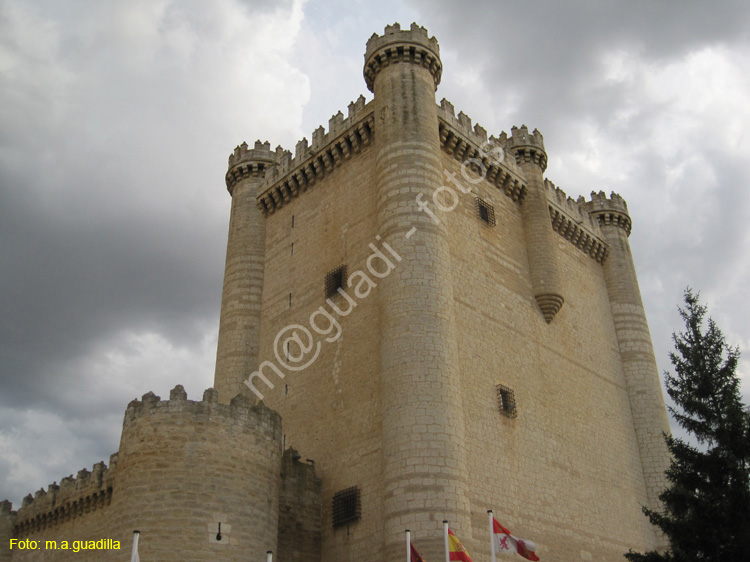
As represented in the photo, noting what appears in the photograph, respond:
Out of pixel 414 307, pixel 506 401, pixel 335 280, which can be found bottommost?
pixel 506 401

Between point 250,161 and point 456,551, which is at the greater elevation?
point 250,161

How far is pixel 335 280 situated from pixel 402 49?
284 inches

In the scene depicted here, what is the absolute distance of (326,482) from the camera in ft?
60.5

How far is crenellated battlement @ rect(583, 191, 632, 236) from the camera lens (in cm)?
2967

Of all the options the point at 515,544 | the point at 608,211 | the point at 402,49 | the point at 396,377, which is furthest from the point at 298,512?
the point at 608,211

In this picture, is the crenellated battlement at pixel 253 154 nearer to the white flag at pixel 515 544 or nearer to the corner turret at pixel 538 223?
the corner turret at pixel 538 223

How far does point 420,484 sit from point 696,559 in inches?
225

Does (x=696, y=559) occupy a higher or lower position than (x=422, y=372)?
lower

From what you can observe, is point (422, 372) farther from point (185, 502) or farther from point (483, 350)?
point (185, 502)

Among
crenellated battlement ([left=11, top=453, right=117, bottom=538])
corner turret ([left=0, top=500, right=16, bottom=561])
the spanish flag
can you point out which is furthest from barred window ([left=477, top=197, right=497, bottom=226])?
corner turret ([left=0, top=500, right=16, bottom=561])

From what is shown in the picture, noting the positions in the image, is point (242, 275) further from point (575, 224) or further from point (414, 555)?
point (414, 555)

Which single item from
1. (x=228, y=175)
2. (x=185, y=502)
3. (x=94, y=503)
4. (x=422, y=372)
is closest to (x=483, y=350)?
(x=422, y=372)

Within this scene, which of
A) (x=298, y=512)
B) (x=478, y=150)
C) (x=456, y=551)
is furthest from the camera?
(x=478, y=150)

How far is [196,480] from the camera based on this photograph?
14.6 m
